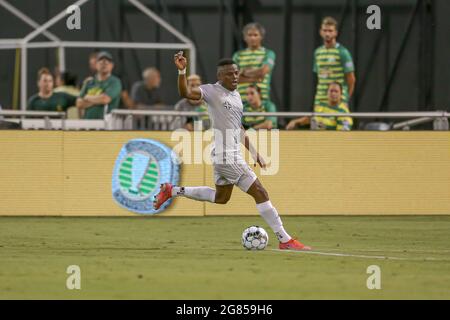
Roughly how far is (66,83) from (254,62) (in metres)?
3.74

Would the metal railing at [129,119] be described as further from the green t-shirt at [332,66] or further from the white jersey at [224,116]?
the white jersey at [224,116]

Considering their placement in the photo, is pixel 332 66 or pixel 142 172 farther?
pixel 332 66

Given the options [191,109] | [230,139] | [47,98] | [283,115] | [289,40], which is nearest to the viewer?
[230,139]

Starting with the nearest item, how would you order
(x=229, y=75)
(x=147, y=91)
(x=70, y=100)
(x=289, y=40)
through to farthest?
(x=229, y=75) → (x=70, y=100) → (x=147, y=91) → (x=289, y=40)

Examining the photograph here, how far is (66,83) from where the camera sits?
23.6 meters

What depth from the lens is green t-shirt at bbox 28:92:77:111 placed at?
22641 millimetres

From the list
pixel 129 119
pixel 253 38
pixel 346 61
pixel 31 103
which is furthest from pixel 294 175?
pixel 31 103

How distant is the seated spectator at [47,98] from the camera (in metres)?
22.4

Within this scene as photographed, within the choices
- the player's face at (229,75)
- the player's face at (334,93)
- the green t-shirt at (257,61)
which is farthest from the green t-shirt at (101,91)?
the player's face at (229,75)

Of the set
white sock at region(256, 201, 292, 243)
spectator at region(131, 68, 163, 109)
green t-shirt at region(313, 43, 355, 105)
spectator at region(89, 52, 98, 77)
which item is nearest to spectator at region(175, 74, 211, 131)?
spectator at region(131, 68, 163, 109)

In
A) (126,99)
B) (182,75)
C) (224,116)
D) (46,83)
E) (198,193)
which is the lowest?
(198,193)

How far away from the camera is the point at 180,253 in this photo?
15422mm

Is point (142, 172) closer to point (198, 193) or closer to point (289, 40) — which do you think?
point (198, 193)
